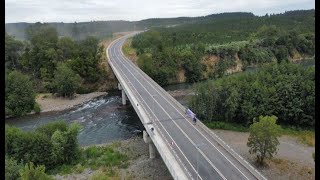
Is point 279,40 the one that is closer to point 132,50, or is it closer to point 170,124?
point 132,50

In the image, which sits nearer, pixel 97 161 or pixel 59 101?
pixel 97 161

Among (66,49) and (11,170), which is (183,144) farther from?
(66,49)

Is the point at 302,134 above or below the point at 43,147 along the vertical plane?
below

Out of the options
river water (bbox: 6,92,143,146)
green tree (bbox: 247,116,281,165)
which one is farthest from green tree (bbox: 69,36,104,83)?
green tree (bbox: 247,116,281,165)

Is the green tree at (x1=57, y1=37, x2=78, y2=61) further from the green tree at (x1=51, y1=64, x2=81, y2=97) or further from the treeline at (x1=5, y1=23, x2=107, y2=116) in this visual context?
the green tree at (x1=51, y1=64, x2=81, y2=97)

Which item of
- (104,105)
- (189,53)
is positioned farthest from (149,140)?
(189,53)

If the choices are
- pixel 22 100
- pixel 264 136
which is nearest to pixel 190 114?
pixel 264 136
